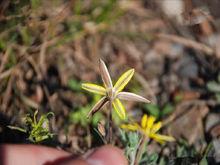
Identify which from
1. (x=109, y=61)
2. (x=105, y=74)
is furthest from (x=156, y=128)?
(x=109, y=61)

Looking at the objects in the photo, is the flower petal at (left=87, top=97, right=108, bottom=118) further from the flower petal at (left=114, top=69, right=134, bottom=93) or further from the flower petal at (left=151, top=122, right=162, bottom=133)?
the flower petal at (left=151, top=122, right=162, bottom=133)

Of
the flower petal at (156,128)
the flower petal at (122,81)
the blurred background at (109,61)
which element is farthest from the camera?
the blurred background at (109,61)

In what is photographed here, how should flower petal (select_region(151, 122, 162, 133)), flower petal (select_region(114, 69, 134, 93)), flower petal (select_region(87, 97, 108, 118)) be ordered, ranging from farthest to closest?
flower petal (select_region(151, 122, 162, 133)), flower petal (select_region(114, 69, 134, 93)), flower petal (select_region(87, 97, 108, 118))

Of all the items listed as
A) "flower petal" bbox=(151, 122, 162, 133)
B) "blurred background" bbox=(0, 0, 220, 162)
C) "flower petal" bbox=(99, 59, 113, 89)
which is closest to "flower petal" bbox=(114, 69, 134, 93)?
"flower petal" bbox=(99, 59, 113, 89)

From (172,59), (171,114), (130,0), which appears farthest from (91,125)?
(130,0)

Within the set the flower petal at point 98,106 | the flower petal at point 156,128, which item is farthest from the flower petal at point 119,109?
the flower petal at point 156,128

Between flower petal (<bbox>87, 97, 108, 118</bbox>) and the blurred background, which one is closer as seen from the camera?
flower petal (<bbox>87, 97, 108, 118</bbox>)

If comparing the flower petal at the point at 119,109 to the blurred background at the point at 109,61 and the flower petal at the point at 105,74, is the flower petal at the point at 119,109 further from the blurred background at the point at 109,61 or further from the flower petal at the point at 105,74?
the blurred background at the point at 109,61

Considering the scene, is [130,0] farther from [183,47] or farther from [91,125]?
[91,125]
